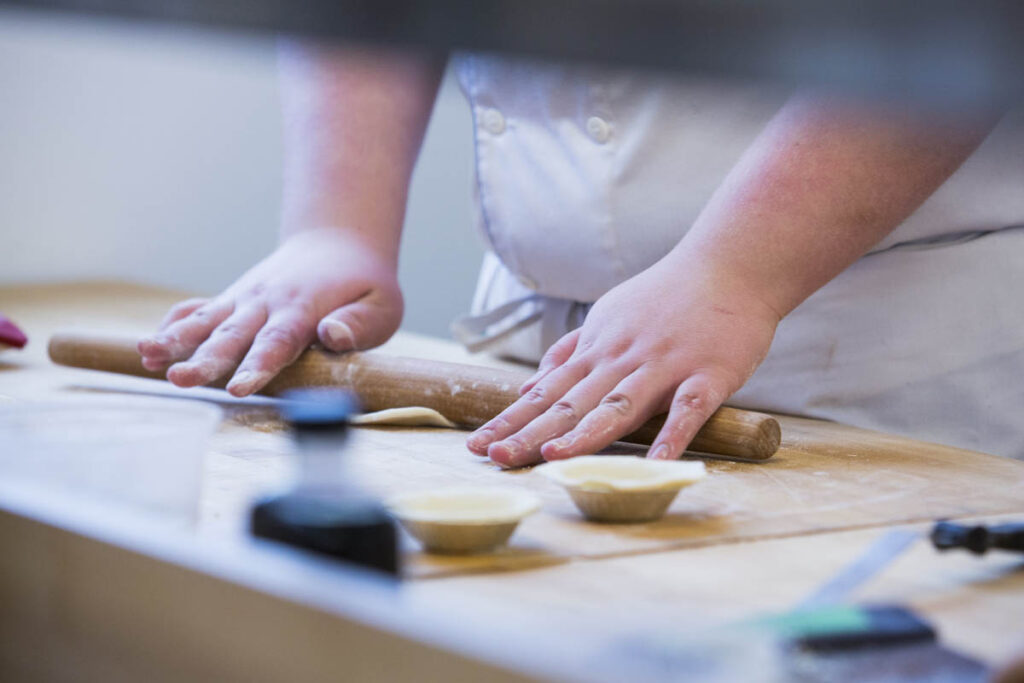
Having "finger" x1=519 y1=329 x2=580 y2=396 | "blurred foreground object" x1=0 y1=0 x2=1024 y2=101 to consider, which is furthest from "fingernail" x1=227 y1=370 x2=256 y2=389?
"blurred foreground object" x1=0 y1=0 x2=1024 y2=101

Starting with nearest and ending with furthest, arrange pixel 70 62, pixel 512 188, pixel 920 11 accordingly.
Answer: pixel 920 11, pixel 512 188, pixel 70 62

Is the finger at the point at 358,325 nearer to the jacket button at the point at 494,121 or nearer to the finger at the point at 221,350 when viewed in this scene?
the finger at the point at 221,350

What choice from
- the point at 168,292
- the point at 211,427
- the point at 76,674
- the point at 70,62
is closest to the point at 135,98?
the point at 70,62

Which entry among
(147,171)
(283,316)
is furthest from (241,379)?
(147,171)

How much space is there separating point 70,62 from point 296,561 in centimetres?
246

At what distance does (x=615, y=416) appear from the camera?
1.00 metres

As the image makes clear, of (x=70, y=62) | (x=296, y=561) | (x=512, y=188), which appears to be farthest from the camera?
(x=70, y=62)

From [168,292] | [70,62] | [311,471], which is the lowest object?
[168,292]

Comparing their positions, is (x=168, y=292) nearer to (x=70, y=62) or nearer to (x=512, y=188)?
(x=70, y=62)

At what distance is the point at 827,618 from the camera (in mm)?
515

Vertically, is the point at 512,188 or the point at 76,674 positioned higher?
the point at 512,188

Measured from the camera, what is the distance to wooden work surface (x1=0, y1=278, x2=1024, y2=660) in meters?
0.62

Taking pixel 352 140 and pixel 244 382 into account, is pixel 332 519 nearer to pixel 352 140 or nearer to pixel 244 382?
pixel 244 382

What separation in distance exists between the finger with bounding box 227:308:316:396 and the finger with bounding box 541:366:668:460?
40 centimetres
